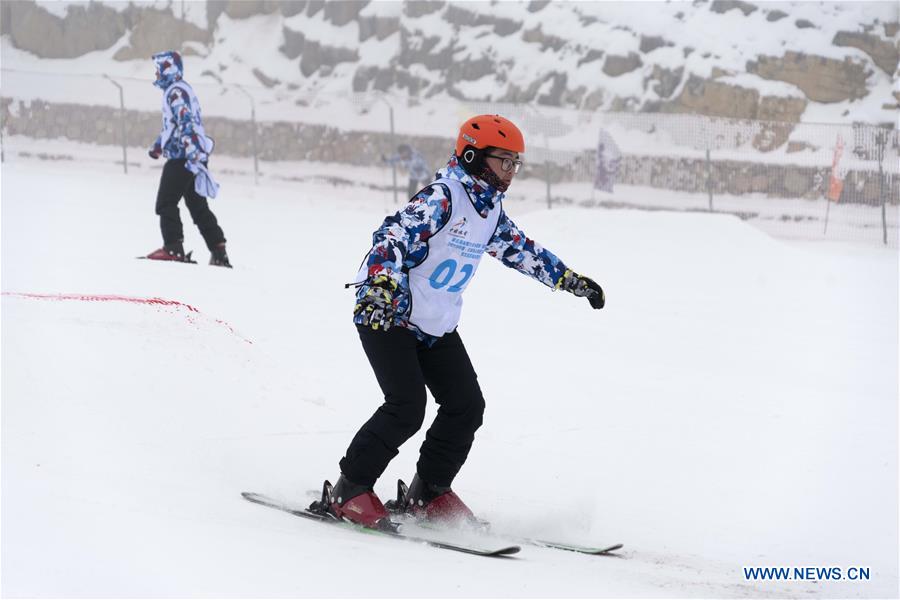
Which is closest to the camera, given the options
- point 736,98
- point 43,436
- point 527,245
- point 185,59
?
point 43,436

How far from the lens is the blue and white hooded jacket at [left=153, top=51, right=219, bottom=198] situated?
10352 mm

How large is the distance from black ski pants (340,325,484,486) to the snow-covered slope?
416mm

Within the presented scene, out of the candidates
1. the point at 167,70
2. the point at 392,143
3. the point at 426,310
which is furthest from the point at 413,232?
the point at 392,143

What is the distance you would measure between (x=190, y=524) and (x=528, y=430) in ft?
10.5

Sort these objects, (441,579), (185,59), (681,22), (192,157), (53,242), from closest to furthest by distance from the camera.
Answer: (441,579) → (192,157) → (53,242) → (681,22) → (185,59)

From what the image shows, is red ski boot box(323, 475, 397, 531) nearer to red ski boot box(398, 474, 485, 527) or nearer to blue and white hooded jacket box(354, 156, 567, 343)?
red ski boot box(398, 474, 485, 527)

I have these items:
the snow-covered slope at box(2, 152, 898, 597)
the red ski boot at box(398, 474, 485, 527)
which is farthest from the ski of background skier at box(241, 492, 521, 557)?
the red ski boot at box(398, 474, 485, 527)

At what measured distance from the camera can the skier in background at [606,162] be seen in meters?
20.3

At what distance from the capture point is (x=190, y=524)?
3.94 m

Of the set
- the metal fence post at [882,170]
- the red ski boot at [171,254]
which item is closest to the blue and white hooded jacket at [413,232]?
the red ski boot at [171,254]

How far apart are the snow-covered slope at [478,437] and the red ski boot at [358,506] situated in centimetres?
23

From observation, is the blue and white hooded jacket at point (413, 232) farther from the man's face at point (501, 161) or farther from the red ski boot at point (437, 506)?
the red ski boot at point (437, 506)

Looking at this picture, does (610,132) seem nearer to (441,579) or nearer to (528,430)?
(528,430)

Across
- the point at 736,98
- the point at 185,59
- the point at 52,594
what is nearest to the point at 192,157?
the point at 52,594
